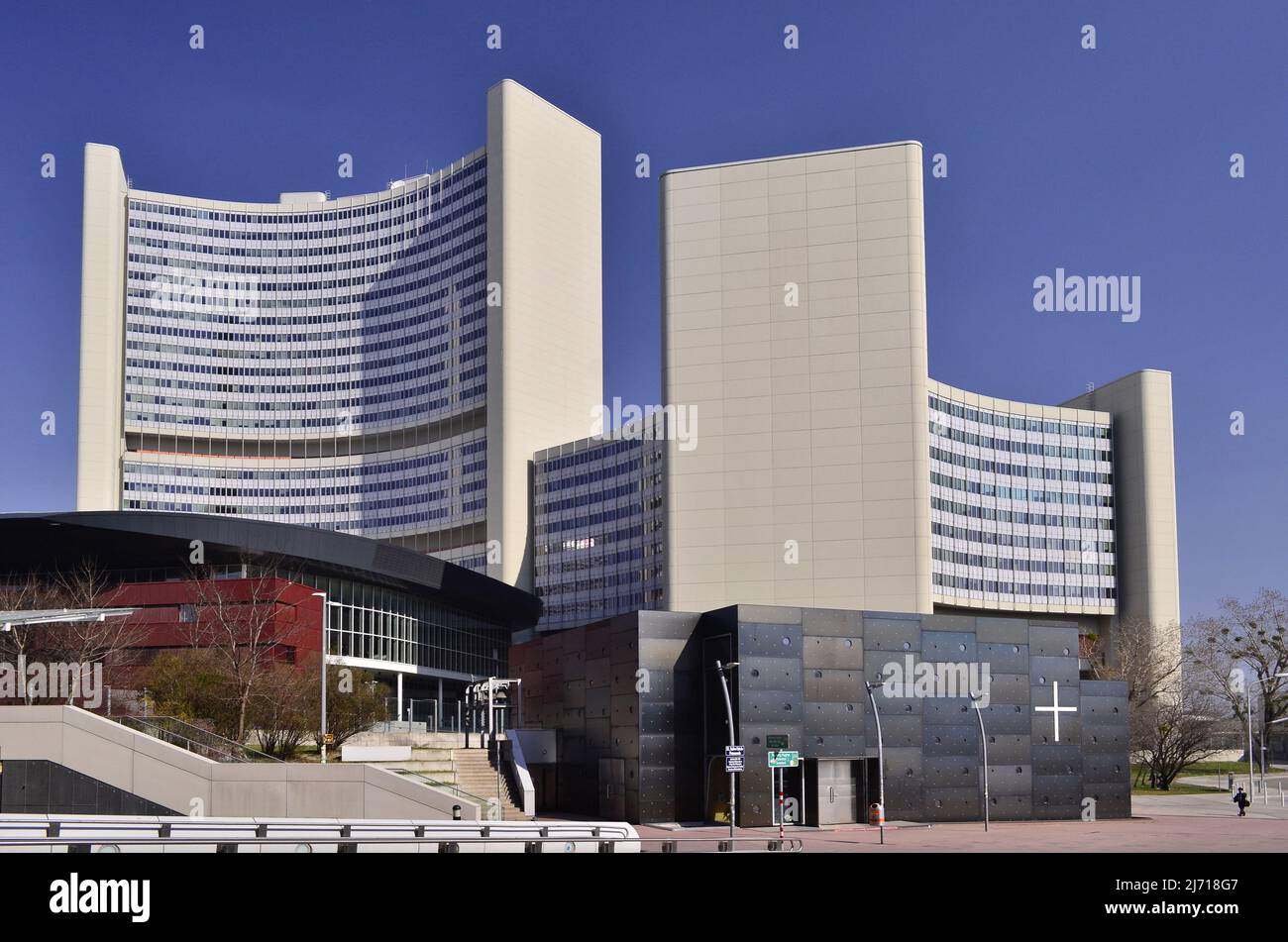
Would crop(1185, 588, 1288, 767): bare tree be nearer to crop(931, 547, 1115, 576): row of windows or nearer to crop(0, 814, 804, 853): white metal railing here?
crop(931, 547, 1115, 576): row of windows

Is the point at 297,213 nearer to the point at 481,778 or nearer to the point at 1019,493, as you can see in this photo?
the point at 1019,493

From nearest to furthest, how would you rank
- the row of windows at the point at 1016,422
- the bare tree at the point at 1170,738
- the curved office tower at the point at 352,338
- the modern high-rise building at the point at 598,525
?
the bare tree at the point at 1170,738, the modern high-rise building at the point at 598,525, the row of windows at the point at 1016,422, the curved office tower at the point at 352,338

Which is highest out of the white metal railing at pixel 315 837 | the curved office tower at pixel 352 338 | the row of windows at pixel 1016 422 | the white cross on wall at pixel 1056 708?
the curved office tower at pixel 352 338

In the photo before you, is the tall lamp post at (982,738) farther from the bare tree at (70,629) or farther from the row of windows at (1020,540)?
the row of windows at (1020,540)

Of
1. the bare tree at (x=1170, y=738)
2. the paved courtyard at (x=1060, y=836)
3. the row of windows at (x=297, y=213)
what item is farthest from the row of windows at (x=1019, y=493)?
the row of windows at (x=297, y=213)

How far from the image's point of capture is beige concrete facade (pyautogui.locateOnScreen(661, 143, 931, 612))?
9812 cm

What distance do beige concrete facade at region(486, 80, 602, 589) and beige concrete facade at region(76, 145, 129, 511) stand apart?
182 feet

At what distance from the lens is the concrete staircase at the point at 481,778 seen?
168 feet

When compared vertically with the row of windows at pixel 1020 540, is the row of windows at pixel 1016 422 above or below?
above

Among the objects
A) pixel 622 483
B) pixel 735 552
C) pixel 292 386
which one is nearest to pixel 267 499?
pixel 292 386

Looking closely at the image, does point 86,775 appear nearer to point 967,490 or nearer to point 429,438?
point 967,490

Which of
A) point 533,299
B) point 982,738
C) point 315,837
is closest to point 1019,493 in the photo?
Result: point 533,299

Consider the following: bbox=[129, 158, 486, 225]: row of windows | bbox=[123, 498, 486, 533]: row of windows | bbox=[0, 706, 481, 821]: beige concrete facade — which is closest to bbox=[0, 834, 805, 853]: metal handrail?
bbox=[0, 706, 481, 821]: beige concrete facade

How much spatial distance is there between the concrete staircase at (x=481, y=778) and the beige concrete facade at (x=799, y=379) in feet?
144
